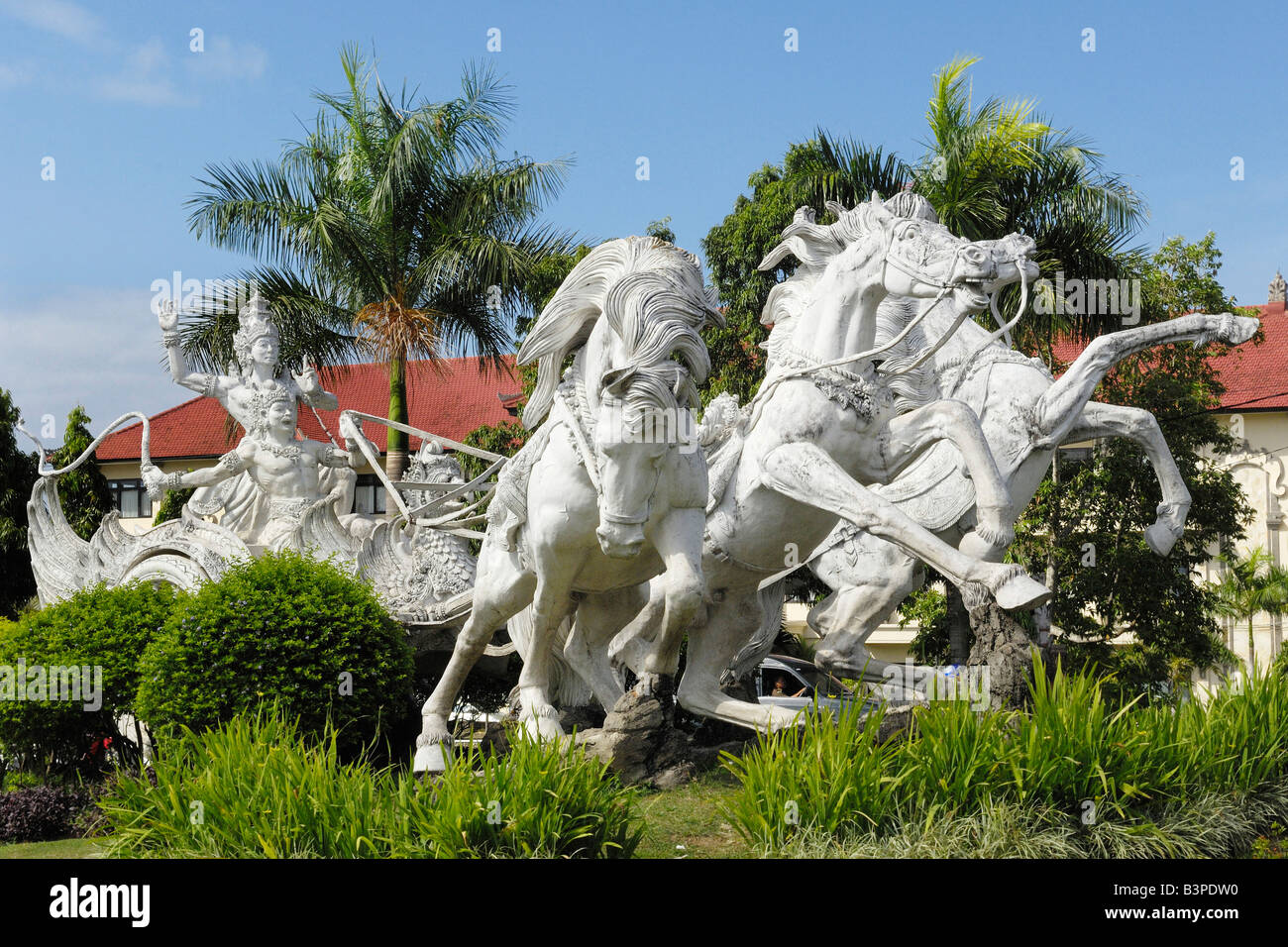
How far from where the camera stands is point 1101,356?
791 cm

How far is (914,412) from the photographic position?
6926 mm

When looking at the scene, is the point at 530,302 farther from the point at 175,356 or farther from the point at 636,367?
the point at 636,367

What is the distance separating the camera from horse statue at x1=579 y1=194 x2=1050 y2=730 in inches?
257

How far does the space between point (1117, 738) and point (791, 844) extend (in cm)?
157

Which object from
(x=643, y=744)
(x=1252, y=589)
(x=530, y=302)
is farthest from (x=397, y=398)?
(x=1252, y=589)

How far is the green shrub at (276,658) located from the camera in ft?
25.5

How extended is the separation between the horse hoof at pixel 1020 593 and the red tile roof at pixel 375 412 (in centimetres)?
2225

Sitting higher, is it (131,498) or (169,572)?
(131,498)

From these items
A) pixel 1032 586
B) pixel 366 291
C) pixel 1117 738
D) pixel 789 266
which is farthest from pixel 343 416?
pixel 366 291

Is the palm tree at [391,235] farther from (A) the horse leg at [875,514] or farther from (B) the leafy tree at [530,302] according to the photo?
(A) the horse leg at [875,514]

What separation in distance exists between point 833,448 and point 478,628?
2239 mm

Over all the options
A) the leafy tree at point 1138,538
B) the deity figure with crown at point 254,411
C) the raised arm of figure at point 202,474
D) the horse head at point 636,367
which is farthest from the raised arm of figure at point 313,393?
the leafy tree at point 1138,538
